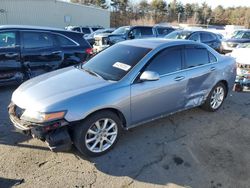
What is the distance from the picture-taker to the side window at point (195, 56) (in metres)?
4.50

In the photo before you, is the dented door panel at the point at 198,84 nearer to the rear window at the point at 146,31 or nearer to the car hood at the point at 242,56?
the car hood at the point at 242,56

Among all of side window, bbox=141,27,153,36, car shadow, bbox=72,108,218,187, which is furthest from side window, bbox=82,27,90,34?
car shadow, bbox=72,108,218,187

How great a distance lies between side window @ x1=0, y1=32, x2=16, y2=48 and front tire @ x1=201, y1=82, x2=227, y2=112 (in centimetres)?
486

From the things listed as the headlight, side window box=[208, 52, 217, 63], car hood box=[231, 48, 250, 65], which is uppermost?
side window box=[208, 52, 217, 63]

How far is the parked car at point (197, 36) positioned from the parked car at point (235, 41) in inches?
59.9

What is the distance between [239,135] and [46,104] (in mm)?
3388

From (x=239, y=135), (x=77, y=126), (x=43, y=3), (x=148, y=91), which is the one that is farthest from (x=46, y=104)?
(x=43, y=3)

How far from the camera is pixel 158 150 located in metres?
3.78

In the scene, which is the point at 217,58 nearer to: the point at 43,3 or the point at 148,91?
the point at 148,91

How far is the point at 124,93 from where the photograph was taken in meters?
3.54

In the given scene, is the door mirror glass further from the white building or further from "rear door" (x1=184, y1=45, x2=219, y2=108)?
the white building

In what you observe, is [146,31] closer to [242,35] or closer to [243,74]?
[242,35]

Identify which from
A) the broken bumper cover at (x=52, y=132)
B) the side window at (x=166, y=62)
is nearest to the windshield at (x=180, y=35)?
the side window at (x=166, y=62)

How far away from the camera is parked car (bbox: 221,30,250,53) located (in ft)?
50.0
